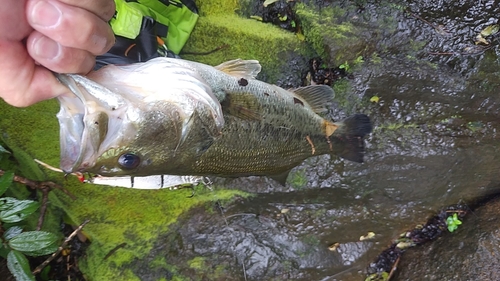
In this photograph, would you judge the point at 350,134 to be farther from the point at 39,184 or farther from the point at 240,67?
the point at 39,184

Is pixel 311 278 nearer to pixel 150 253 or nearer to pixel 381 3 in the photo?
pixel 150 253

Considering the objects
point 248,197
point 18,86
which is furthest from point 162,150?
point 248,197

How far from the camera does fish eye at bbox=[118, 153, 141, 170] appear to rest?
163 cm

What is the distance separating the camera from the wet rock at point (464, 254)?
10.4 feet

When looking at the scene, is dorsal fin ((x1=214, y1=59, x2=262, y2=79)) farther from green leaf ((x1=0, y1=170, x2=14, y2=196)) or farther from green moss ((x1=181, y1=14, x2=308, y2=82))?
green leaf ((x1=0, y1=170, x2=14, y2=196))

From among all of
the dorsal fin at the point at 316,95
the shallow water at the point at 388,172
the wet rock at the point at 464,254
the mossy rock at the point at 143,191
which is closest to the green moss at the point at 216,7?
the mossy rock at the point at 143,191

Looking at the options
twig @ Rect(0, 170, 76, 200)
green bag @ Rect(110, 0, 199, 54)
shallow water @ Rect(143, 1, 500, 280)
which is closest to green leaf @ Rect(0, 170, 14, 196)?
twig @ Rect(0, 170, 76, 200)

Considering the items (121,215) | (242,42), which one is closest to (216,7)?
(242,42)

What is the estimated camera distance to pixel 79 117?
143 centimetres

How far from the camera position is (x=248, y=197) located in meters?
3.44

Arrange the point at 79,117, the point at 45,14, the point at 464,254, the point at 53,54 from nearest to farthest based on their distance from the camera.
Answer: the point at 45,14 → the point at 53,54 → the point at 79,117 → the point at 464,254

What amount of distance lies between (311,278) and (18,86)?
2.79 m

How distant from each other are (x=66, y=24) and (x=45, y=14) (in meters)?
0.06

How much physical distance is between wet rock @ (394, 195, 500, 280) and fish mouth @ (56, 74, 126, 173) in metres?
3.03
